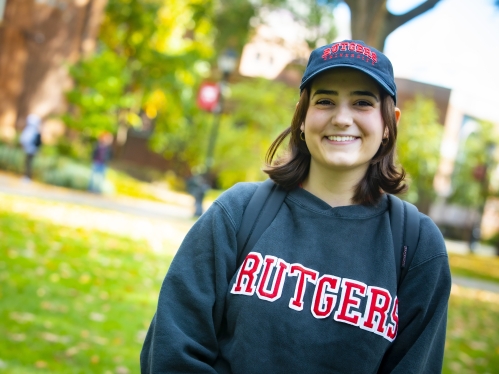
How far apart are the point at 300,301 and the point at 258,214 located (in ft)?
1.16

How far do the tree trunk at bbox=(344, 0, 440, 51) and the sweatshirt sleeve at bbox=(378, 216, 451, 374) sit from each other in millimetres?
5162

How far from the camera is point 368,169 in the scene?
2311 mm

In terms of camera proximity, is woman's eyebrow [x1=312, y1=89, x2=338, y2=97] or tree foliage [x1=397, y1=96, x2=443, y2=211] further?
tree foliage [x1=397, y1=96, x2=443, y2=211]

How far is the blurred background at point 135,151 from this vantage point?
6414mm

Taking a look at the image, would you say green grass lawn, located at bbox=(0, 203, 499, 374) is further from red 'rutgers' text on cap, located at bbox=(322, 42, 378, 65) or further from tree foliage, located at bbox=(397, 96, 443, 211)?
tree foliage, located at bbox=(397, 96, 443, 211)

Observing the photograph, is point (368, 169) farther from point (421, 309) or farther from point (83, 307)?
point (83, 307)

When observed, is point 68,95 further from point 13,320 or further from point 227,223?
point 227,223

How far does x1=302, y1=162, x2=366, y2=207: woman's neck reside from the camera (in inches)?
87.8

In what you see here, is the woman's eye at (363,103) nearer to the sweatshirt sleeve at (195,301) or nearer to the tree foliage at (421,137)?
the sweatshirt sleeve at (195,301)

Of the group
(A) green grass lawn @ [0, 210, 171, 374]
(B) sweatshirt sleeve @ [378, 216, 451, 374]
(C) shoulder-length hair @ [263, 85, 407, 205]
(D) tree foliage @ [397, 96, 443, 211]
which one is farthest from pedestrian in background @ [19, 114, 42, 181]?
(D) tree foliage @ [397, 96, 443, 211]

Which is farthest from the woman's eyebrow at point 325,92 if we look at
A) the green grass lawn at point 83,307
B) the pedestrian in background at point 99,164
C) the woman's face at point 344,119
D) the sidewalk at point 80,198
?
the pedestrian in background at point 99,164

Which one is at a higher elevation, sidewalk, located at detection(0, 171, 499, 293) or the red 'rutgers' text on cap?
the red 'rutgers' text on cap

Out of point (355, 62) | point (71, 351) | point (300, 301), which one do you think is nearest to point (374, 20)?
point (71, 351)

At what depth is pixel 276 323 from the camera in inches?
77.7
